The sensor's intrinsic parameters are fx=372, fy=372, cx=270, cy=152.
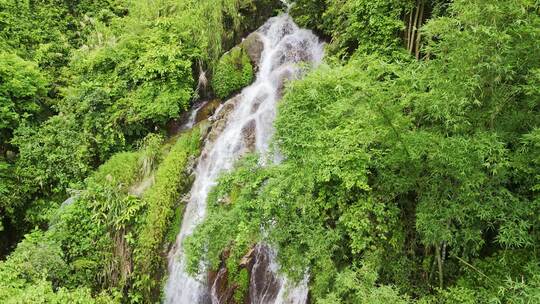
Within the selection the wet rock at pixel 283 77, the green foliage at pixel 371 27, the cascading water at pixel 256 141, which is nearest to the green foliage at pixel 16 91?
the cascading water at pixel 256 141

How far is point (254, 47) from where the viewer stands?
34.0 feet

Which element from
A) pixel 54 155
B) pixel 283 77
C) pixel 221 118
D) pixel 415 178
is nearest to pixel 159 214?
pixel 221 118

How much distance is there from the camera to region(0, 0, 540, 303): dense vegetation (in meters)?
3.89

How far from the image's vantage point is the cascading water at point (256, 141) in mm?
6172

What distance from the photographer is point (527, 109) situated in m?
3.99

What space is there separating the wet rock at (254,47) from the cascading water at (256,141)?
0.36 ft

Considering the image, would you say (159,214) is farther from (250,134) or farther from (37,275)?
(250,134)

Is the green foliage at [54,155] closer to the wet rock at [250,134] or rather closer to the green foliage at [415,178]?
the wet rock at [250,134]

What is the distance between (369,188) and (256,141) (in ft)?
13.4

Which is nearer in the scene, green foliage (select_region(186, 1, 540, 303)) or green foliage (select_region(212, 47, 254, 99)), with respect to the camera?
green foliage (select_region(186, 1, 540, 303))

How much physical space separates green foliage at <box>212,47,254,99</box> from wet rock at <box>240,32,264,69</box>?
0.22 m

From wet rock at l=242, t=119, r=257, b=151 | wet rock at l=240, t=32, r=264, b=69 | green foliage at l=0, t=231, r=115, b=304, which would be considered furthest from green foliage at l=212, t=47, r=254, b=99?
green foliage at l=0, t=231, r=115, b=304

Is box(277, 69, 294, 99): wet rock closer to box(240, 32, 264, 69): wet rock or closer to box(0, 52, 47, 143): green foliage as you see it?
box(240, 32, 264, 69): wet rock

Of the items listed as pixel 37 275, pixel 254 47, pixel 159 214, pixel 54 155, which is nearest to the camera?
pixel 37 275
